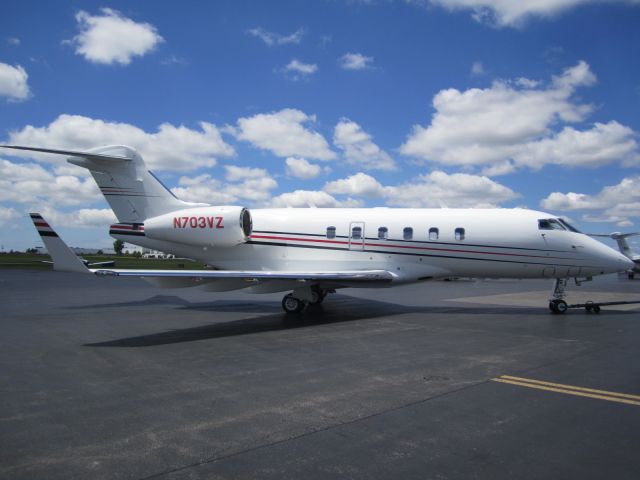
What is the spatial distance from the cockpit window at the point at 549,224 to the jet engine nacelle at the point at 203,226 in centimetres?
892

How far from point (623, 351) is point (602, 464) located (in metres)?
5.55

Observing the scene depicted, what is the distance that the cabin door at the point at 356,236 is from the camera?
14.8 m

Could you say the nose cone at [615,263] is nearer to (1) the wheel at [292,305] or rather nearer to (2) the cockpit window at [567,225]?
(2) the cockpit window at [567,225]

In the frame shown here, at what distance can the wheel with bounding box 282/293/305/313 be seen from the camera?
14.1m

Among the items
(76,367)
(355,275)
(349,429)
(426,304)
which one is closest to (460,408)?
(349,429)

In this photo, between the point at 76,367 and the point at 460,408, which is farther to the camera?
the point at 76,367

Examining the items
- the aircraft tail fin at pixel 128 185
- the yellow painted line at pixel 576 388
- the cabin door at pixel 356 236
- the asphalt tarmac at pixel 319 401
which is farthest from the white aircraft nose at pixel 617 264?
the aircraft tail fin at pixel 128 185

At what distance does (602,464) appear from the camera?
12.6 ft

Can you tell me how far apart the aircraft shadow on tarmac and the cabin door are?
2.05m

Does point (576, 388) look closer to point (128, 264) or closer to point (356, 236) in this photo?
point (356, 236)

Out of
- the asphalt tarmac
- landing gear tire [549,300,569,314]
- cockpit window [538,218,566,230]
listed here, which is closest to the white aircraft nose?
cockpit window [538,218,566,230]

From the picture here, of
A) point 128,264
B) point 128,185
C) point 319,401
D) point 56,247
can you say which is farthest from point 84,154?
point 128,264

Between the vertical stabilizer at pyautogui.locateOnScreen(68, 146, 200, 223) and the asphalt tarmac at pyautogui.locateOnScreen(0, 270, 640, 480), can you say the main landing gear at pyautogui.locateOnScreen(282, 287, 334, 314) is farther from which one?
the vertical stabilizer at pyautogui.locateOnScreen(68, 146, 200, 223)

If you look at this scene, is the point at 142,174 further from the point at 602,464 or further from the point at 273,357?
the point at 602,464
